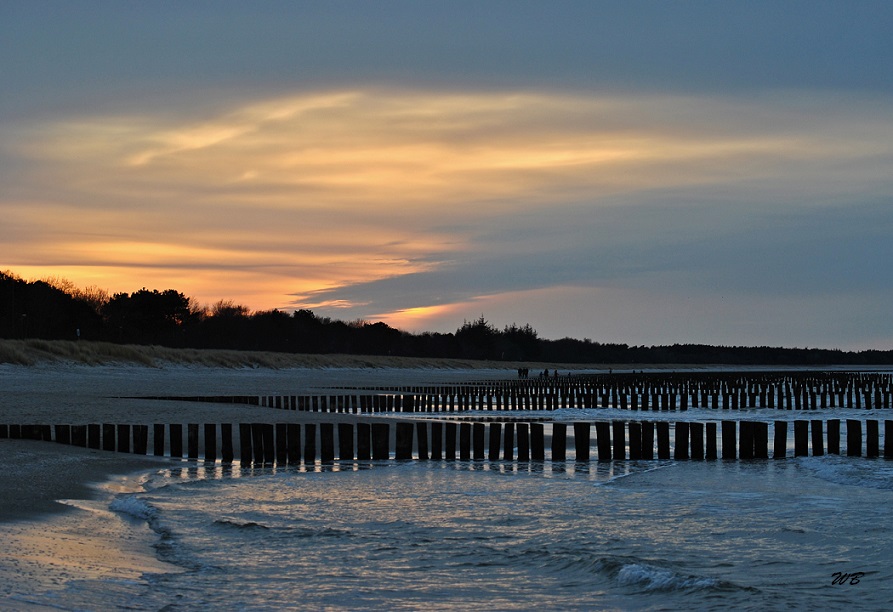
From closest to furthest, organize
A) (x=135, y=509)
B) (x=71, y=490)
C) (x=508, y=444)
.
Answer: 1. (x=135, y=509)
2. (x=71, y=490)
3. (x=508, y=444)

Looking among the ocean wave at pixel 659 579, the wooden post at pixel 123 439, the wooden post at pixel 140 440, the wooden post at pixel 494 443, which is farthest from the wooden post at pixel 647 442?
the ocean wave at pixel 659 579

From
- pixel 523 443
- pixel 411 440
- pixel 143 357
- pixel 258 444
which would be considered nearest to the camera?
pixel 258 444

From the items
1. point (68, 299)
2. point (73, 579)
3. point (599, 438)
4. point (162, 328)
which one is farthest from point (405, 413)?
point (162, 328)

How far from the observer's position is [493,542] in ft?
32.9

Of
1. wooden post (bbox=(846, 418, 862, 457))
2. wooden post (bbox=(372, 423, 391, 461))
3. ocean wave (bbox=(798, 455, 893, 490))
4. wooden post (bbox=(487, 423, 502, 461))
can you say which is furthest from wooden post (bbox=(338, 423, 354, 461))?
wooden post (bbox=(846, 418, 862, 457))

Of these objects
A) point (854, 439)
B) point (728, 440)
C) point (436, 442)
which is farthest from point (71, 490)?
point (854, 439)

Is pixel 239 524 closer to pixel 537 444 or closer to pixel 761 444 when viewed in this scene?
pixel 537 444

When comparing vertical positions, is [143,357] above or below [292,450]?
above

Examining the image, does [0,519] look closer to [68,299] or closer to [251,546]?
[251,546]

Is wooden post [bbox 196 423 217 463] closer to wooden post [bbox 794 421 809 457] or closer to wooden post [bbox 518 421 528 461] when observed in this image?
wooden post [bbox 518 421 528 461]

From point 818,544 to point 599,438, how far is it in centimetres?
903

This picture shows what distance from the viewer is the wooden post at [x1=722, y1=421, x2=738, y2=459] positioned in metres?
19.2
